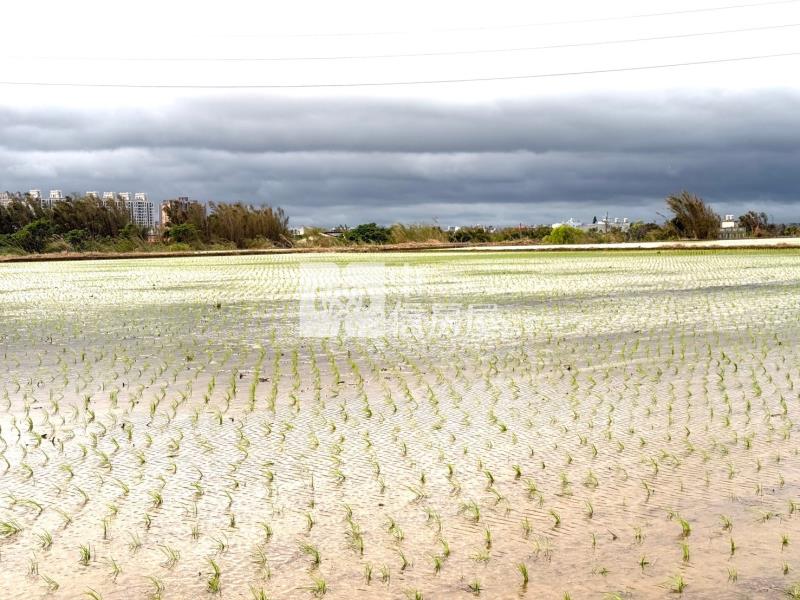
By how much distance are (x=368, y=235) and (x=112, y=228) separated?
52.9 ft

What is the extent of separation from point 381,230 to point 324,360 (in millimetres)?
47811

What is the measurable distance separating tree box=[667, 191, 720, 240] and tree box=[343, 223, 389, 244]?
1835 centimetres

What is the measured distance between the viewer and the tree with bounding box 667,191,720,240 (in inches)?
1865

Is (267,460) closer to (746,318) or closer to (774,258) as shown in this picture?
(746,318)

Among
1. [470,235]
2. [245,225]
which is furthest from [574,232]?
[245,225]

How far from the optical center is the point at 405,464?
551 centimetres

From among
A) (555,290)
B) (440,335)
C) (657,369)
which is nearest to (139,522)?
(657,369)

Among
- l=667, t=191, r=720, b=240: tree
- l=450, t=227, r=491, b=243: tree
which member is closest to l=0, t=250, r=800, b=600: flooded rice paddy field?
A: l=667, t=191, r=720, b=240: tree

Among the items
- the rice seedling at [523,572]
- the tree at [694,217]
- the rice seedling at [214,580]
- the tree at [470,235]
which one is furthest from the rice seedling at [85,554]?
the tree at [470,235]

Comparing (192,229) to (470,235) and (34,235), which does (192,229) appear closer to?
(34,235)

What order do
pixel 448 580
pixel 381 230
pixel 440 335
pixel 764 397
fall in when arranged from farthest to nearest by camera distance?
1. pixel 381 230
2. pixel 440 335
3. pixel 764 397
4. pixel 448 580

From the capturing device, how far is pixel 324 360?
10.0m

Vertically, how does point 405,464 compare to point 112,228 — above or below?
below

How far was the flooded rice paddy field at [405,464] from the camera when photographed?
3863 mm
